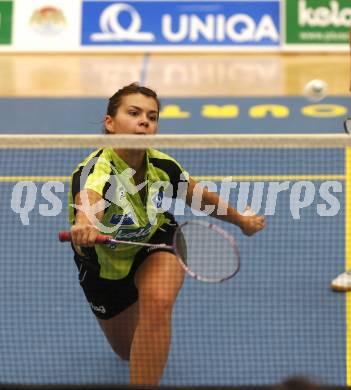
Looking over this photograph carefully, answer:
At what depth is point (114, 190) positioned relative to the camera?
3721 mm

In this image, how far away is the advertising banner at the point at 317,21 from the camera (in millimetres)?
11930

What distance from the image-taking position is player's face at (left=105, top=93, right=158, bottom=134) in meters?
3.80

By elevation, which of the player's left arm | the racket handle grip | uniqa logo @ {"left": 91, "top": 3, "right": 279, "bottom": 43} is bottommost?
the racket handle grip

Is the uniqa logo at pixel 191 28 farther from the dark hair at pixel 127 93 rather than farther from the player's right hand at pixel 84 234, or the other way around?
the player's right hand at pixel 84 234

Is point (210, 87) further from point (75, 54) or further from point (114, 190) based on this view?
point (114, 190)

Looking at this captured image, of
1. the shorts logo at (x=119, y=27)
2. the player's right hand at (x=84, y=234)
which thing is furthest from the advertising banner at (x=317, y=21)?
the player's right hand at (x=84, y=234)

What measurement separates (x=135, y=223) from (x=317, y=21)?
29.5 ft

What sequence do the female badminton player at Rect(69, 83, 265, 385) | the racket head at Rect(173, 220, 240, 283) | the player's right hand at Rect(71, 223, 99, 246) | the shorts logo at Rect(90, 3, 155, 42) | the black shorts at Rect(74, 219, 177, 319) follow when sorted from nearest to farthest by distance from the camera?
the player's right hand at Rect(71, 223, 99, 246)
the female badminton player at Rect(69, 83, 265, 385)
the racket head at Rect(173, 220, 240, 283)
the black shorts at Rect(74, 219, 177, 319)
the shorts logo at Rect(90, 3, 155, 42)

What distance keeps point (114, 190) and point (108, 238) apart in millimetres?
292

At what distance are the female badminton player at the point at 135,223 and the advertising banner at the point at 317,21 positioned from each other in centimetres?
851

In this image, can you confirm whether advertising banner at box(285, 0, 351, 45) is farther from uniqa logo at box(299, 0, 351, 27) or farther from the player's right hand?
the player's right hand

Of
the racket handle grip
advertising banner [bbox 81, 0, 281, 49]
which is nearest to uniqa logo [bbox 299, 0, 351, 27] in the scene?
advertising banner [bbox 81, 0, 281, 49]

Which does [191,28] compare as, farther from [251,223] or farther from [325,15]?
[251,223]

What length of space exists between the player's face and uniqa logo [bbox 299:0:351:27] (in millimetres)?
8672
